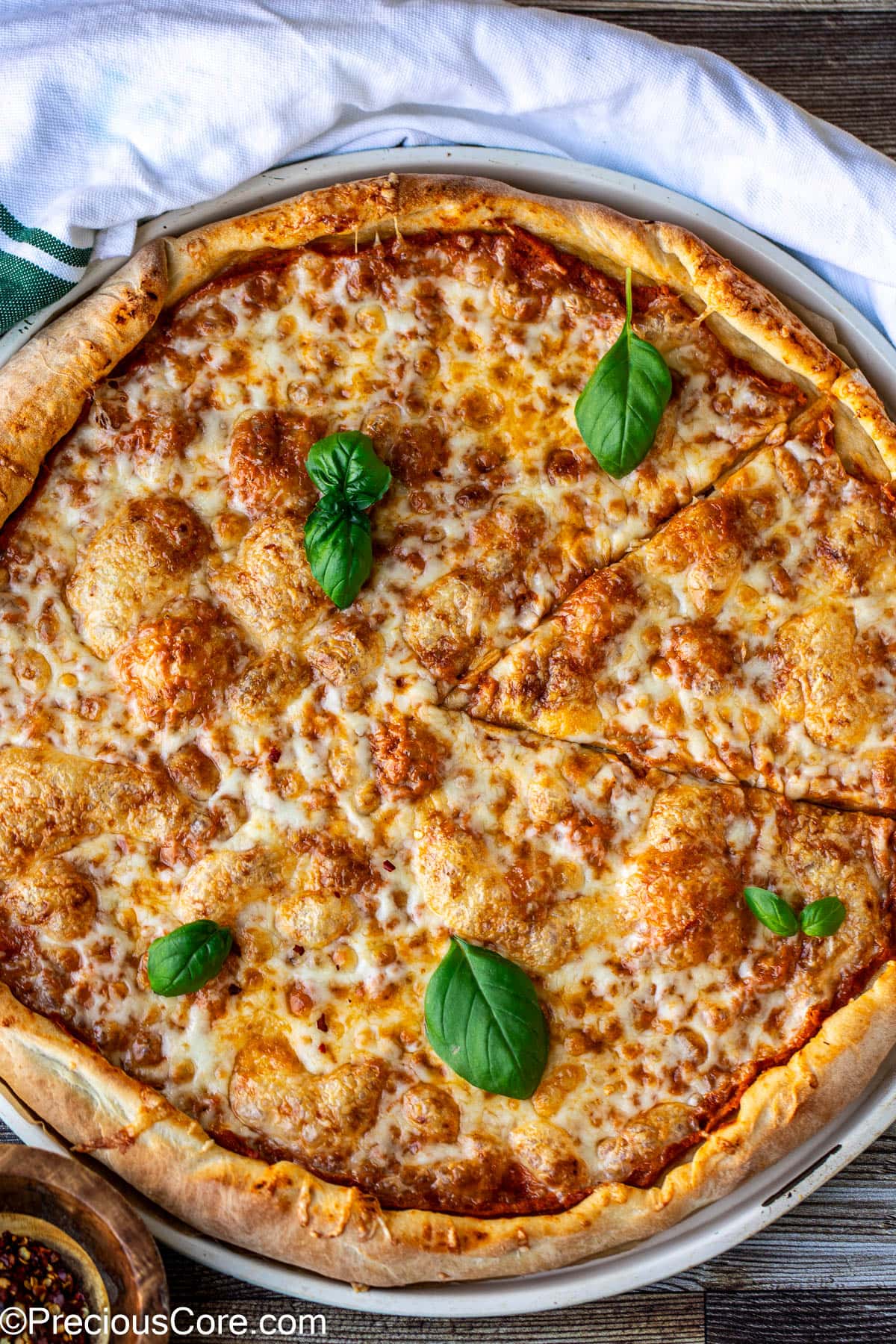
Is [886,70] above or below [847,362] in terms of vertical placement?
above

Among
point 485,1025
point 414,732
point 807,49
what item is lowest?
point 485,1025

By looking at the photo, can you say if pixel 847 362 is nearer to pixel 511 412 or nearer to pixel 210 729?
pixel 511 412

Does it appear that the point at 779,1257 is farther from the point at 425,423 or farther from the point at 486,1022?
the point at 425,423

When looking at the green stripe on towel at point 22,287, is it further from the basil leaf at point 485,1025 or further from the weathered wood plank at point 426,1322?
the weathered wood plank at point 426,1322

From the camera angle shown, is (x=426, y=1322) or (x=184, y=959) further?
(x=426, y=1322)

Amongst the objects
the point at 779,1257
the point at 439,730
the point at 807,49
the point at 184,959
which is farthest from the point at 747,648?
the point at 807,49

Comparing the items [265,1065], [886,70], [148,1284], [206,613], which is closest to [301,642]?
[206,613]

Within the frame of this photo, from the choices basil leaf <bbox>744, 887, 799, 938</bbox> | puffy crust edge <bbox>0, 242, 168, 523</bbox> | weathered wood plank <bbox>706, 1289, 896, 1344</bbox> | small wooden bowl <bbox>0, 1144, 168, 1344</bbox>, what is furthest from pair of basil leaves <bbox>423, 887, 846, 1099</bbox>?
puffy crust edge <bbox>0, 242, 168, 523</bbox>

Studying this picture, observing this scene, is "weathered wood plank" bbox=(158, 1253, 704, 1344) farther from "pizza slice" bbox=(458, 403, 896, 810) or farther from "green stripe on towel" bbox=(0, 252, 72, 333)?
"green stripe on towel" bbox=(0, 252, 72, 333)
